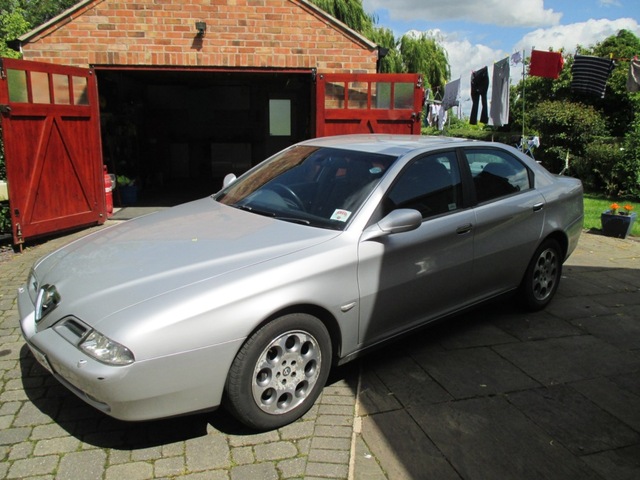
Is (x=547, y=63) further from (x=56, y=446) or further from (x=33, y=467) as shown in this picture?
(x=33, y=467)

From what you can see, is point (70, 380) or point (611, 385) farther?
point (611, 385)

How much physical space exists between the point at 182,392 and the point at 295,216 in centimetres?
144

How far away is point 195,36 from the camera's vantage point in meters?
8.70

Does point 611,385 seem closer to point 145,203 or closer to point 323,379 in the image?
point 323,379

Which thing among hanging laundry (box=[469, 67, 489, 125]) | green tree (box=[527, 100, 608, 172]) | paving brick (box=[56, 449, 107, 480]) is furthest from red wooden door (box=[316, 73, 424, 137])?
green tree (box=[527, 100, 608, 172])

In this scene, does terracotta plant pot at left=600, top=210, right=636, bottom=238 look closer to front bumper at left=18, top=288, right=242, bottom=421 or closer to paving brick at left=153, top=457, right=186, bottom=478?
front bumper at left=18, top=288, right=242, bottom=421

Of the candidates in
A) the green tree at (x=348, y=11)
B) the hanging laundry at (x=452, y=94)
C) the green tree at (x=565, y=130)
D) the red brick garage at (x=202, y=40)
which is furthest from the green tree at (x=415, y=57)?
the red brick garage at (x=202, y=40)

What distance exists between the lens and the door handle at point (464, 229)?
4.01 m

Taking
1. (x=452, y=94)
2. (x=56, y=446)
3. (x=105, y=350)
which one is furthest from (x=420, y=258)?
(x=452, y=94)

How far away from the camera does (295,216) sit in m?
3.71

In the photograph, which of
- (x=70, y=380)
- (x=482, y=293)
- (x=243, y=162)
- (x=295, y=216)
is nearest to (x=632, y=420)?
(x=482, y=293)

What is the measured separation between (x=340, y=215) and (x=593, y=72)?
11.7 meters

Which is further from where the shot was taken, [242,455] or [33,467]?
[242,455]

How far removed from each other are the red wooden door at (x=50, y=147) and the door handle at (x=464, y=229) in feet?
18.8
